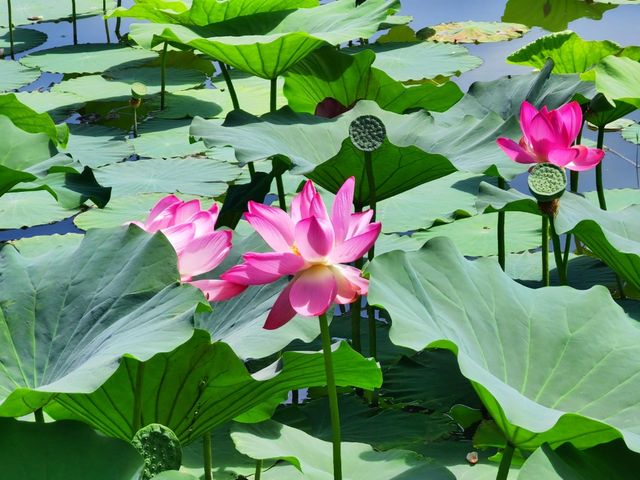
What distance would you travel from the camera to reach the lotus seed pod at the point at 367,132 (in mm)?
1479

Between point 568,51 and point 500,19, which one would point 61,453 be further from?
point 500,19

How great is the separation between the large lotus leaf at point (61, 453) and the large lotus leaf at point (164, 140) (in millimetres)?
2478

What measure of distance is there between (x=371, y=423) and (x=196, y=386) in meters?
0.61

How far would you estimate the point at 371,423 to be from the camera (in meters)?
1.87

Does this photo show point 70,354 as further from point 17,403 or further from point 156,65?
point 156,65

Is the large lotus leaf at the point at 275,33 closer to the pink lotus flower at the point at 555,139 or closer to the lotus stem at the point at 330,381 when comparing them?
the pink lotus flower at the point at 555,139

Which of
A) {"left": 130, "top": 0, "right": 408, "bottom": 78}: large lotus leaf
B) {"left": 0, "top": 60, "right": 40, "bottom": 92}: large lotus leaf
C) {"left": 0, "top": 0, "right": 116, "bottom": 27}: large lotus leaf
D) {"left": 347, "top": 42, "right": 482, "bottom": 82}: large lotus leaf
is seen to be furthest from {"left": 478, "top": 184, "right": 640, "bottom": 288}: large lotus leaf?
{"left": 0, "top": 0, "right": 116, "bottom": 27}: large lotus leaf

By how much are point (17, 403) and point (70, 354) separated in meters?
0.20

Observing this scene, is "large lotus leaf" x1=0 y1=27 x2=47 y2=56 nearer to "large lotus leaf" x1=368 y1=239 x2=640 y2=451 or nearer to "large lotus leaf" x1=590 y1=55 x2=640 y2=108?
"large lotus leaf" x1=590 y1=55 x2=640 y2=108

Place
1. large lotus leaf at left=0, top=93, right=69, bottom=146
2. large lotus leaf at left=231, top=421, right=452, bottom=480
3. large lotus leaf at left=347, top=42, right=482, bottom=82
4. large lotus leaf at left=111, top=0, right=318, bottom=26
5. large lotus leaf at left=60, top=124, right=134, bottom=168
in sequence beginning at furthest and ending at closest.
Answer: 1. large lotus leaf at left=347, top=42, right=482, bottom=82
2. large lotus leaf at left=60, top=124, right=134, bottom=168
3. large lotus leaf at left=111, top=0, right=318, bottom=26
4. large lotus leaf at left=0, top=93, right=69, bottom=146
5. large lotus leaf at left=231, top=421, right=452, bottom=480

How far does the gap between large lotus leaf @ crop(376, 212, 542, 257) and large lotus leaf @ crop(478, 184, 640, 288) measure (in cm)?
70

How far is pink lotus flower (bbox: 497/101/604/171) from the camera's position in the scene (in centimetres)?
175

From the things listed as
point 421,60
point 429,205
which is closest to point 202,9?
point 429,205

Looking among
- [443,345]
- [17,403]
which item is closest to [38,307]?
[17,403]
